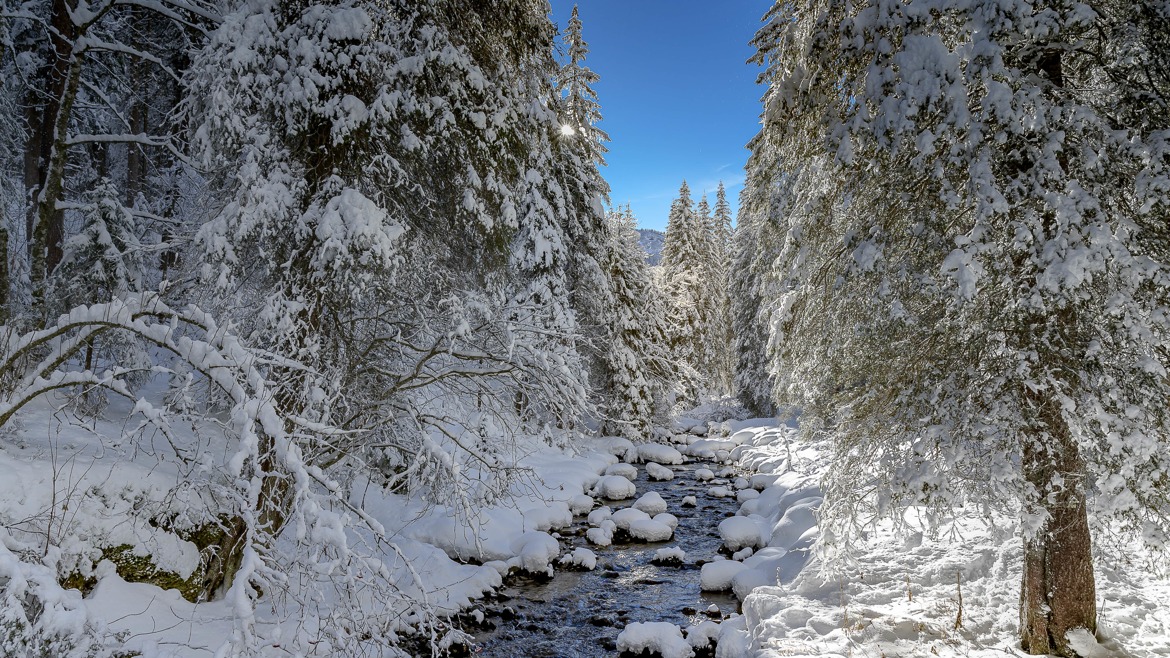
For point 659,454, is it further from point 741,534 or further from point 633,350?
point 741,534

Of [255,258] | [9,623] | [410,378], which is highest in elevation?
[255,258]

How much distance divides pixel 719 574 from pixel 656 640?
7.68ft

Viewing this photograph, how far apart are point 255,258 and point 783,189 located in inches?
253

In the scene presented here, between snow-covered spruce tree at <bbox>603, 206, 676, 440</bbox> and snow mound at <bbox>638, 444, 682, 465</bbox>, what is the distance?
659 mm

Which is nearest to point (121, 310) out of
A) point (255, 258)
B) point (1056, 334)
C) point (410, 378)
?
point (410, 378)

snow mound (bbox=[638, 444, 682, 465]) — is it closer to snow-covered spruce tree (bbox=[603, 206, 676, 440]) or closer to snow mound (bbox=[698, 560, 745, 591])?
snow-covered spruce tree (bbox=[603, 206, 676, 440])

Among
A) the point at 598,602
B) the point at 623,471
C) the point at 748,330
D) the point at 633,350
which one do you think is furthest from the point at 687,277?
the point at 598,602

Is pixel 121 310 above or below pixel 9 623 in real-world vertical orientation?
above

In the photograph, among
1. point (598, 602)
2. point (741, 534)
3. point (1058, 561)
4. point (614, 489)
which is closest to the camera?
point (1058, 561)

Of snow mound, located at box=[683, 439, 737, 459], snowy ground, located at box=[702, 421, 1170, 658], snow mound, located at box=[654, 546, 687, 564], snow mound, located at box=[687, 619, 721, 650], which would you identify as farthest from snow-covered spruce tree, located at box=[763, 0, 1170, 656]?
snow mound, located at box=[683, 439, 737, 459]

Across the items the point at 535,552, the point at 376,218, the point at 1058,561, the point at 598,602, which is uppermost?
the point at 376,218

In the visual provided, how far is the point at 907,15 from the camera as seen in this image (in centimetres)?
479

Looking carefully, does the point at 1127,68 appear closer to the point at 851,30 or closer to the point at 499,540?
the point at 851,30

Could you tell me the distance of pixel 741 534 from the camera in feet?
35.2
